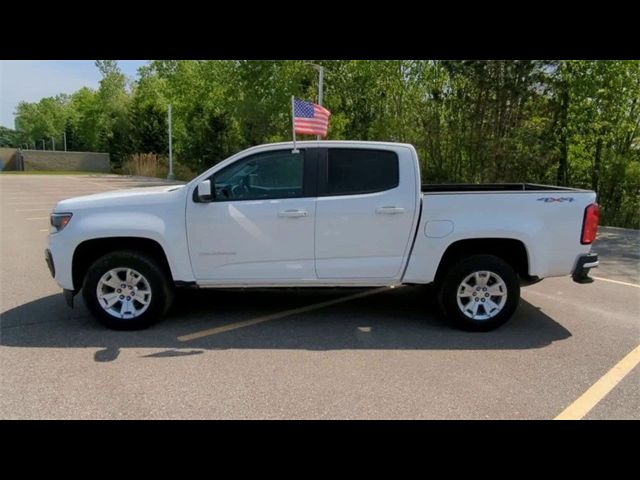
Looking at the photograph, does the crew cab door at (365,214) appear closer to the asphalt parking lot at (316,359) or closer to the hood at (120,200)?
the asphalt parking lot at (316,359)

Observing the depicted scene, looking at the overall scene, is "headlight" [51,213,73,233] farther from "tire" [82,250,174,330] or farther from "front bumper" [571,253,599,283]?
"front bumper" [571,253,599,283]

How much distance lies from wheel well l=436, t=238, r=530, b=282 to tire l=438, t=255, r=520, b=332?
108 mm

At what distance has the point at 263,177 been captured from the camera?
475cm

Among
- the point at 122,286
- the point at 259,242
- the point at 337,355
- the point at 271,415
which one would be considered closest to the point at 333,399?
the point at 271,415

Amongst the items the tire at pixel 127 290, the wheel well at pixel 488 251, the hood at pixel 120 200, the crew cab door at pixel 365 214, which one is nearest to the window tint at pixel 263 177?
the crew cab door at pixel 365 214

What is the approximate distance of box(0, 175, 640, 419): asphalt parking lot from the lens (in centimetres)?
330

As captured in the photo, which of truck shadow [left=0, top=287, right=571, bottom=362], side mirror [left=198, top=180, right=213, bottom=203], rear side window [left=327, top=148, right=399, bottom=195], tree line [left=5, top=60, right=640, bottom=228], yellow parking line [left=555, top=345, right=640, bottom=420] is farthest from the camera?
tree line [left=5, top=60, right=640, bottom=228]

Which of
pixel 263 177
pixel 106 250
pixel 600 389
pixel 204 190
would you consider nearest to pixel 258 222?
pixel 263 177

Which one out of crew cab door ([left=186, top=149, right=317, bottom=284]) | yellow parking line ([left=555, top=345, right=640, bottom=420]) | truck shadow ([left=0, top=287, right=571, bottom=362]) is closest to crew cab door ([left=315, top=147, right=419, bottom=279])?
crew cab door ([left=186, top=149, right=317, bottom=284])

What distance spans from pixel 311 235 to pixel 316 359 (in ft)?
4.08

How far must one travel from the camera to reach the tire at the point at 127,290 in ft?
15.0

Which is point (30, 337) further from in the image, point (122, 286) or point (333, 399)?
point (333, 399)

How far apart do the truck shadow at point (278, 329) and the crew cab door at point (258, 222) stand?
1.91 feet
